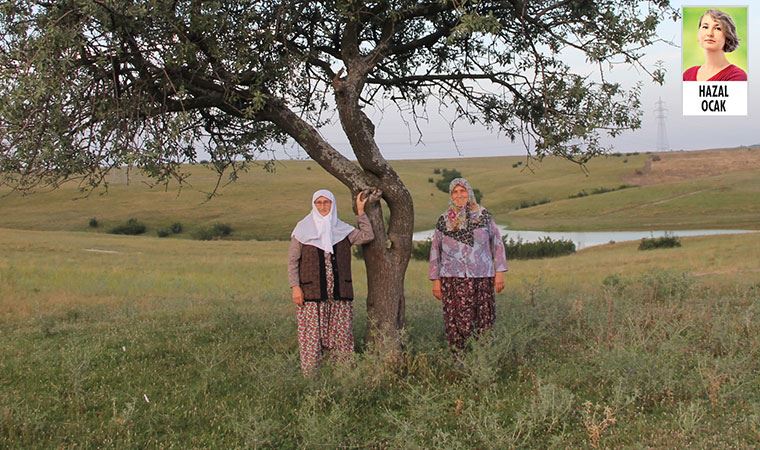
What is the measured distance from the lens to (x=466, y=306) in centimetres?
802

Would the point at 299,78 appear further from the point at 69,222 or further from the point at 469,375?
the point at 69,222

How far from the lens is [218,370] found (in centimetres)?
771

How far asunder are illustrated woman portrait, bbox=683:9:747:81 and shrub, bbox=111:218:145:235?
179 feet

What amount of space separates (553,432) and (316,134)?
448 centimetres

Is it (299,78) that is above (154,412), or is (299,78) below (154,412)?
above

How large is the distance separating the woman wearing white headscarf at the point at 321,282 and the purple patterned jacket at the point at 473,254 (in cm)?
118

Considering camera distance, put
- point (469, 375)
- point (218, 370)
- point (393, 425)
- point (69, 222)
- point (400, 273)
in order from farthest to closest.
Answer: point (69, 222) < point (400, 273) < point (218, 370) < point (469, 375) < point (393, 425)

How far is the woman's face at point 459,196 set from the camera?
25.7 ft

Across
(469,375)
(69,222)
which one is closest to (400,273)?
(469,375)

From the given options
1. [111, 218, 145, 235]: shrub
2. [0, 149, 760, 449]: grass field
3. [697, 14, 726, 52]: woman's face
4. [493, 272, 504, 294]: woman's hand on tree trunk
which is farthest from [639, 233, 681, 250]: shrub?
[111, 218, 145, 235]: shrub

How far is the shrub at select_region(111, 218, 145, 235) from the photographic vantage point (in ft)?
189

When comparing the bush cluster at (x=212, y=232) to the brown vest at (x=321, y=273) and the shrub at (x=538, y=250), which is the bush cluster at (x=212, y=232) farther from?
the brown vest at (x=321, y=273)

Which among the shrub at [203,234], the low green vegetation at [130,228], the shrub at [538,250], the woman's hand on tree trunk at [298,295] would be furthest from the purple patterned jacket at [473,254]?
the low green vegetation at [130,228]

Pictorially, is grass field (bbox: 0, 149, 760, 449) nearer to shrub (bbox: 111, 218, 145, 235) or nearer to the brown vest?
the brown vest
